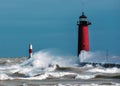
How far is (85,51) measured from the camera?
2991 cm

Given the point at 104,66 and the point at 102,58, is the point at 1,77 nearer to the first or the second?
the point at 104,66

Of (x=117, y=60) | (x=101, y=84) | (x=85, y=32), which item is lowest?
(x=101, y=84)

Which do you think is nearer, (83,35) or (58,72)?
(58,72)

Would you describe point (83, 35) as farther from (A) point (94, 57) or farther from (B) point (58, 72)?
(B) point (58, 72)

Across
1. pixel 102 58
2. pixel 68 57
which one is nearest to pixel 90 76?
pixel 102 58

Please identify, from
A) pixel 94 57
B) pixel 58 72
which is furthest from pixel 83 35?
pixel 58 72

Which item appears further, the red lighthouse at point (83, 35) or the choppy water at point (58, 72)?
the red lighthouse at point (83, 35)

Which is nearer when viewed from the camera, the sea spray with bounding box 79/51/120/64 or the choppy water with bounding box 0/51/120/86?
A: the choppy water with bounding box 0/51/120/86

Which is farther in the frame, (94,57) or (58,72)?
(94,57)

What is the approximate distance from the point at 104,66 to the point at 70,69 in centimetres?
340

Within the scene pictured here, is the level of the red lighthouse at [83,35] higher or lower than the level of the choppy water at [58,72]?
higher

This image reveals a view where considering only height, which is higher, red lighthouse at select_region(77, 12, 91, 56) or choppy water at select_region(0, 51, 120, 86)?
red lighthouse at select_region(77, 12, 91, 56)

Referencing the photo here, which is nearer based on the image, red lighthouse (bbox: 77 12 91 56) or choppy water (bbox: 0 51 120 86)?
choppy water (bbox: 0 51 120 86)

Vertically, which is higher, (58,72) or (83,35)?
(83,35)
